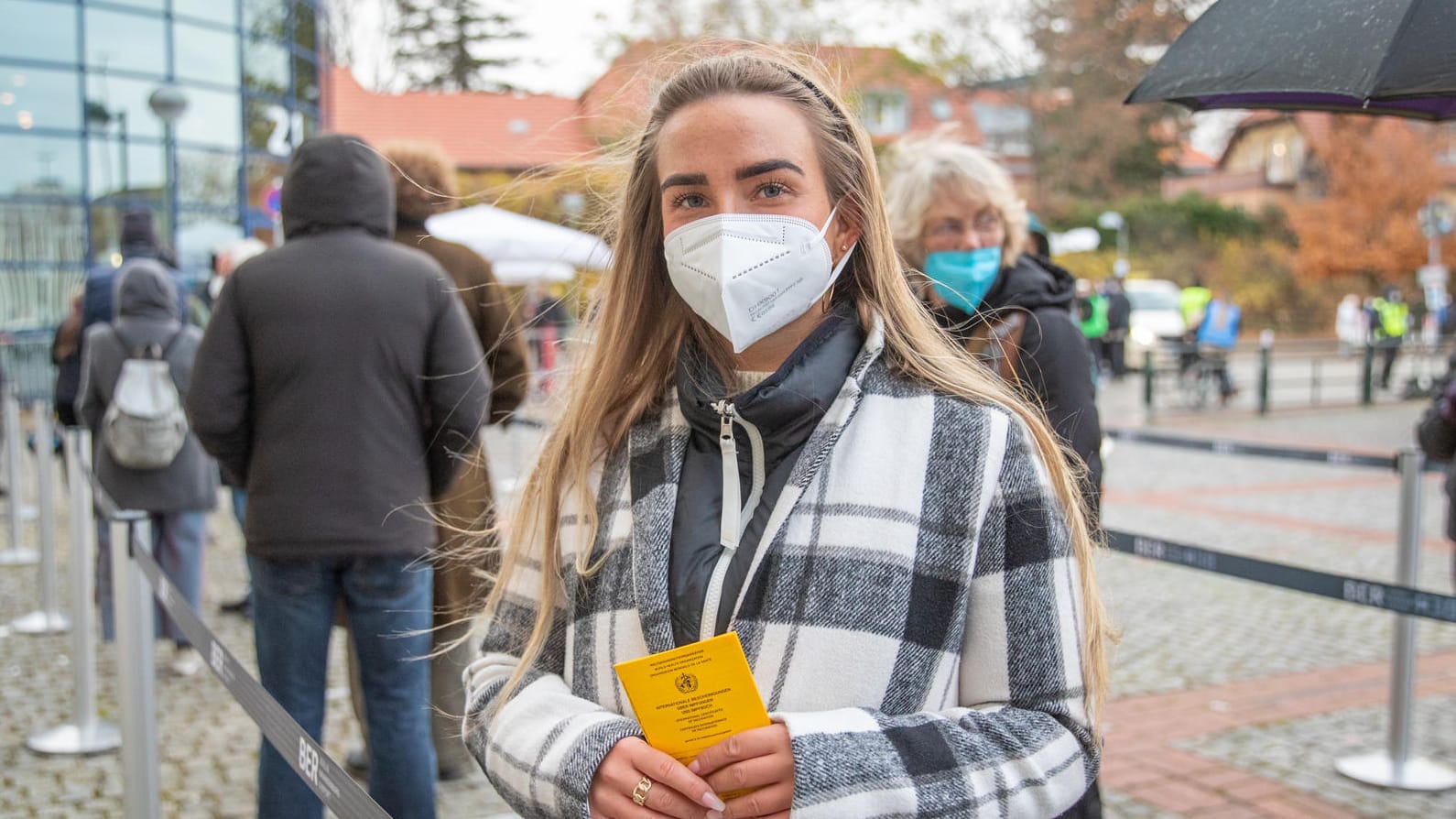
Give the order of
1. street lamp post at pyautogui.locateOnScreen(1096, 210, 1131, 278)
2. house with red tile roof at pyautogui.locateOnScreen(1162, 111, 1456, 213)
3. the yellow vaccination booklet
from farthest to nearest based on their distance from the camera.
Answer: house with red tile roof at pyautogui.locateOnScreen(1162, 111, 1456, 213)
street lamp post at pyautogui.locateOnScreen(1096, 210, 1131, 278)
the yellow vaccination booklet

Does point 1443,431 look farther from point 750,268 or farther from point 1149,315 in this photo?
point 1149,315

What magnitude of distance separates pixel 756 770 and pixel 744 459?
1.42ft

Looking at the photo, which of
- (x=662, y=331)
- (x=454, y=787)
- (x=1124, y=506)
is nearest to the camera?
(x=662, y=331)

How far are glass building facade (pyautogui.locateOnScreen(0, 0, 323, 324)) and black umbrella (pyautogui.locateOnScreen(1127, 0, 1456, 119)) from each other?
58.1 feet

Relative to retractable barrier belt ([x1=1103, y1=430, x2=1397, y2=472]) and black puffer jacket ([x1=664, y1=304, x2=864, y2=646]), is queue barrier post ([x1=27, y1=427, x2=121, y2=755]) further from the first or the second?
retractable barrier belt ([x1=1103, y1=430, x2=1397, y2=472])

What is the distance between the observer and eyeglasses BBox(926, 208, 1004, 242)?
3.61 metres

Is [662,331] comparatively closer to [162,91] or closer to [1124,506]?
[1124,506]

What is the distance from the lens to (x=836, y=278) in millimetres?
1954

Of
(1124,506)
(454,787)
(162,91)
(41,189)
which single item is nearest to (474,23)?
(41,189)

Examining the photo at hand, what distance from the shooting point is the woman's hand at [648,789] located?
1.56 metres

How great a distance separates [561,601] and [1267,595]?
6.95 meters

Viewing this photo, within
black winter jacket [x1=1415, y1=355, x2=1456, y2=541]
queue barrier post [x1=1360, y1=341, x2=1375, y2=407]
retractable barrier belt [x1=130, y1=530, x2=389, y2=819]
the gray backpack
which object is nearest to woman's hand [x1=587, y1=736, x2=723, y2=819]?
retractable barrier belt [x1=130, y1=530, x2=389, y2=819]

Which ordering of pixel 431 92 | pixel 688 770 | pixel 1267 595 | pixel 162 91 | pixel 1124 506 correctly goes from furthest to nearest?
1. pixel 431 92
2. pixel 162 91
3. pixel 1124 506
4. pixel 1267 595
5. pixel 688 770

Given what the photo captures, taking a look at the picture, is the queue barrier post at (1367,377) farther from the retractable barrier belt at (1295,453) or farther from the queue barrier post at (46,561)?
the queue barrier post at (46,561)
